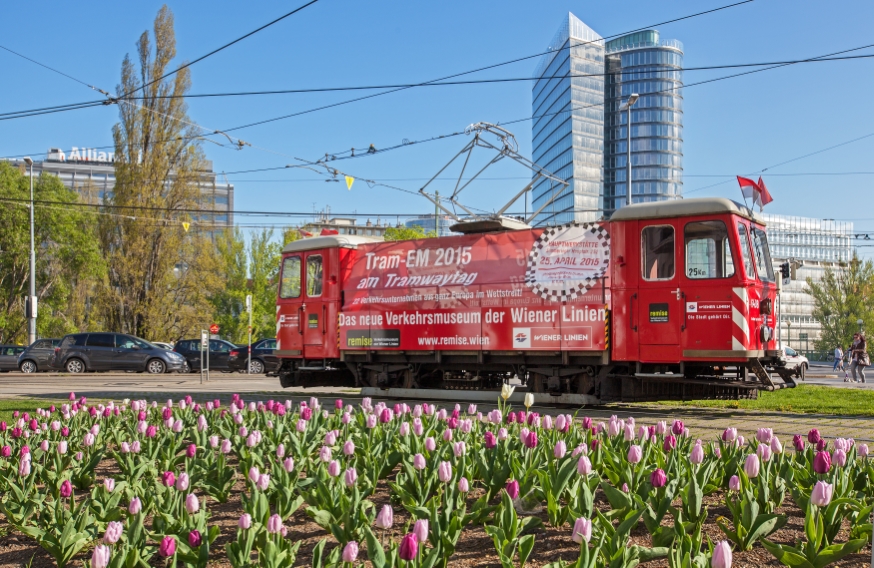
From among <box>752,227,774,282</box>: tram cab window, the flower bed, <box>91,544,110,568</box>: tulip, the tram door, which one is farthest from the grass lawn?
<box>91,544,110,568</box>: tulip

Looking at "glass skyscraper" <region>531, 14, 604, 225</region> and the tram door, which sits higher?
"glass skyscraper" <region>531, 14, 604, 225</region>

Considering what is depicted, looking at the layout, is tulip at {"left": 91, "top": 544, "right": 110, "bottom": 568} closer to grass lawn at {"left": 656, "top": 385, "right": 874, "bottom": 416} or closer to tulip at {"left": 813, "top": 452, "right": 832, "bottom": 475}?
tulip at {"left": 813, "top": 452, "right": 832, "bottom": 475}

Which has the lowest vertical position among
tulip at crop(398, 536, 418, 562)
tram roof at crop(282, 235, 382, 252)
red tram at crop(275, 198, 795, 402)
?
tulip at crop(398, 536, 418, 562)

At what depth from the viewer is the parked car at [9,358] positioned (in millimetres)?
36688

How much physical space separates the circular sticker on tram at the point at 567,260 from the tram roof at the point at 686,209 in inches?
23.1

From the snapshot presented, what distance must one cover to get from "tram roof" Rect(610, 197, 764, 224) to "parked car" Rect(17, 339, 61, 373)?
29084 mm

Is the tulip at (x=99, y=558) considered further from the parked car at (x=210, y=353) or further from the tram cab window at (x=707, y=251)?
the parked car at (x=210, y=353)

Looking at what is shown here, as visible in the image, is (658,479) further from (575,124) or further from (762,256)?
(575,124)

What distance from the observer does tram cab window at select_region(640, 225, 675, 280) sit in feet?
40.2

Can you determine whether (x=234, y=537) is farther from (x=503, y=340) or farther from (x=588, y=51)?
(x=588, y=51)

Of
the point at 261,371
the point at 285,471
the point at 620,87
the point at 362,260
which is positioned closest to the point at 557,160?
the point at 620,87

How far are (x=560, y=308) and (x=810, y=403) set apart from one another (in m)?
4.65

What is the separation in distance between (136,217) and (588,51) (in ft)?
266

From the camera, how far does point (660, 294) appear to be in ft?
40.2
